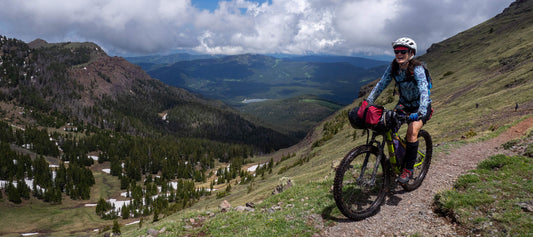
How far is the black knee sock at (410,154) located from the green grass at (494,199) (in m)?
1.44

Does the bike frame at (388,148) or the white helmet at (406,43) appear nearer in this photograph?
the white helmet at (406,43)

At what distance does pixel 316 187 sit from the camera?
1303 centimetres

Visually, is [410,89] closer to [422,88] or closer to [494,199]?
[422,88]

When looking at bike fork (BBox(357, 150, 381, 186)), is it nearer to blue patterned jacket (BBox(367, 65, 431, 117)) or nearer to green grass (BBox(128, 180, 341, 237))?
green grass (BBox(128, 180, 341, 237))

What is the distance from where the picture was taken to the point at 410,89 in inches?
347

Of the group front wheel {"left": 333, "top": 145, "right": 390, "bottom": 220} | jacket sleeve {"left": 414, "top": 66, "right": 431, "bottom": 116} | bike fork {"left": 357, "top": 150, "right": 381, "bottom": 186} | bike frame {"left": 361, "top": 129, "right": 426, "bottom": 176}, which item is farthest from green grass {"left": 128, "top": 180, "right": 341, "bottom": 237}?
jacket sleeve {"left": 414, "top": 66, "right": 431, "bottom": 116}

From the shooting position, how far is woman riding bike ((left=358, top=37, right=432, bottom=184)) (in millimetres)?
8188

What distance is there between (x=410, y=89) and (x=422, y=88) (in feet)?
2.06

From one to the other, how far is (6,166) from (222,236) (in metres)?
218

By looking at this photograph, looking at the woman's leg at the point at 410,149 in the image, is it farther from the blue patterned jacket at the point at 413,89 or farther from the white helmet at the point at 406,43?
the white helmet at the point at 406,43

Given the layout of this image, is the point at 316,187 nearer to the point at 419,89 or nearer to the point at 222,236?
the point at 222,236

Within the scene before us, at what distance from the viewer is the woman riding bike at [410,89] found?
8.19m

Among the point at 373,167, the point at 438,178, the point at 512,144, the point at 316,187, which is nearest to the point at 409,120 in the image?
the point at 373,167

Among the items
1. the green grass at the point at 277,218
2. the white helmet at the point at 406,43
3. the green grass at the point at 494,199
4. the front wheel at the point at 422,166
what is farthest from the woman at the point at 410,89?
the green grass at the point at 277,218
